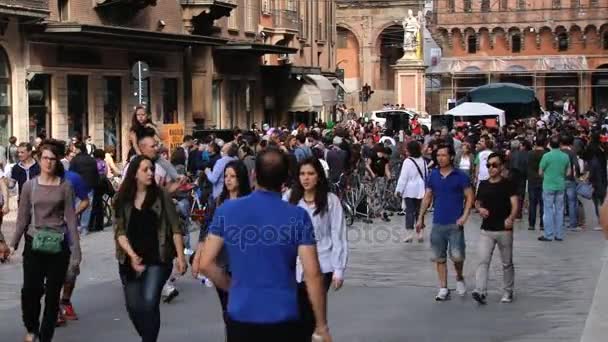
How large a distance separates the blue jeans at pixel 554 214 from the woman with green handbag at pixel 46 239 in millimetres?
10610

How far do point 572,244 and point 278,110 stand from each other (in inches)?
1227

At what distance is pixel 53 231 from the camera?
952cm

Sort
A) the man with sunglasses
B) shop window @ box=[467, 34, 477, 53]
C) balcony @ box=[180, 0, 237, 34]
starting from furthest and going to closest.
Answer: shop window @ box=[467, 34, 477, 53], balcony @ box=[180, 0, 237, 34], the man with sunglasses

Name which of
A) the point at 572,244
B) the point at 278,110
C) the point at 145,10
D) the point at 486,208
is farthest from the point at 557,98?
the point at 486,208

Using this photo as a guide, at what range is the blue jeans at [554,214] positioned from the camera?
1850cm

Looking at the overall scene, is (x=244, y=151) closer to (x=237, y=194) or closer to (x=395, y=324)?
(x=395, y=324)

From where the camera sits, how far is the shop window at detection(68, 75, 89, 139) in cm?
3044

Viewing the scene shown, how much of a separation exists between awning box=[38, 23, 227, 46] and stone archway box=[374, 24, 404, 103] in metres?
54.1

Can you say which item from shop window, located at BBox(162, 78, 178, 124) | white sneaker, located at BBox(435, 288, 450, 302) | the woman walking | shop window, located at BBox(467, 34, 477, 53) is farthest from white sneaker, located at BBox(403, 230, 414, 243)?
shop window, located at BBox(467, 34, 477, 53)

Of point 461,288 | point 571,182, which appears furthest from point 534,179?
point 461,288

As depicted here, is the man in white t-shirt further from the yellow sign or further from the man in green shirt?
the yellow sign

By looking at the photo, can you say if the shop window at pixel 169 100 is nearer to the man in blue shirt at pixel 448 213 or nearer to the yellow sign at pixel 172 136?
the yellow sign at pixel 172 136

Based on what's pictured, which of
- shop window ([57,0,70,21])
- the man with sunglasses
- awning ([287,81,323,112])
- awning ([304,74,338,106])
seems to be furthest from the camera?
awning ([304,74,338,106])
